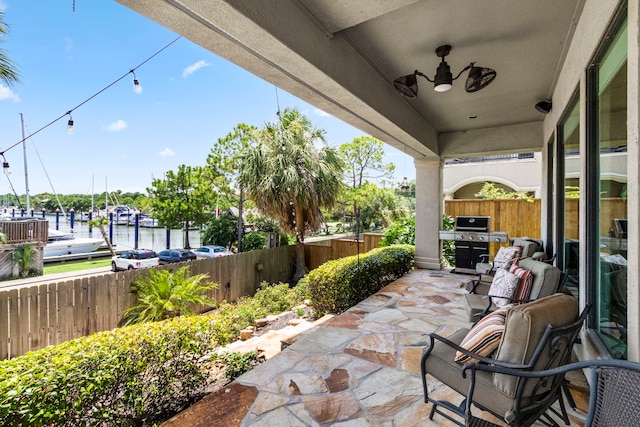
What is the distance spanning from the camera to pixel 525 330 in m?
1.32

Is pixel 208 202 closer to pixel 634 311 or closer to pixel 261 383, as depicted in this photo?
pixel 261 383

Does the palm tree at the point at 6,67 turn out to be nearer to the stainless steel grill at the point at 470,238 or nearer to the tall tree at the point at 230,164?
the tall tree at the point at 230,164

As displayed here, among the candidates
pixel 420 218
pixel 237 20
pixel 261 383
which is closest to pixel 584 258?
pixel 261 383

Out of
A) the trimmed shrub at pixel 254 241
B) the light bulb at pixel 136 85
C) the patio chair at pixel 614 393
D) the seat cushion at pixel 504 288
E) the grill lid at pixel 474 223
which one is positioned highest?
the light bulb at pixel 136 85

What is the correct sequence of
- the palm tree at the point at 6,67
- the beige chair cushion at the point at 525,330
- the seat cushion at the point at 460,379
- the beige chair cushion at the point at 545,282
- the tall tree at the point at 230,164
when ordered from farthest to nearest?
the tall tree at the point at 230,164 → the palm tree at the point at 6,67 → the beige chair cushion at the point at 545,282 → the seat cushion at the point at 460,379 → the beige chair cushion at the point at 525,330

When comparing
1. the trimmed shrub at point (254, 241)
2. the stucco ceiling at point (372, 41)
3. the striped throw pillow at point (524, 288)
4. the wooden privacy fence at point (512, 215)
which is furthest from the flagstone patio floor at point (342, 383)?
the trimmed shrub at point (254, 241)

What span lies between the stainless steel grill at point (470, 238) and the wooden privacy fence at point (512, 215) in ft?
4.87

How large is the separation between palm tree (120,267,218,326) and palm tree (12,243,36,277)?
25.4ft

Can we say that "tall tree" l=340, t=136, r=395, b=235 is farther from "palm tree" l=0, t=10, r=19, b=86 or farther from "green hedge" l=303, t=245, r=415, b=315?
"palm tree" l=0, t=10, r=19, b=86

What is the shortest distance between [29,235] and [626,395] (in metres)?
14.0

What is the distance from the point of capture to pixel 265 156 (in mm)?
8242

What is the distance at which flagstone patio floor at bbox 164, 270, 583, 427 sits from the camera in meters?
1.83

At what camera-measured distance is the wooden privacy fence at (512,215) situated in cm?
697

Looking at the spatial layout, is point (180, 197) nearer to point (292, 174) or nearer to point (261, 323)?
point (292, 174)
